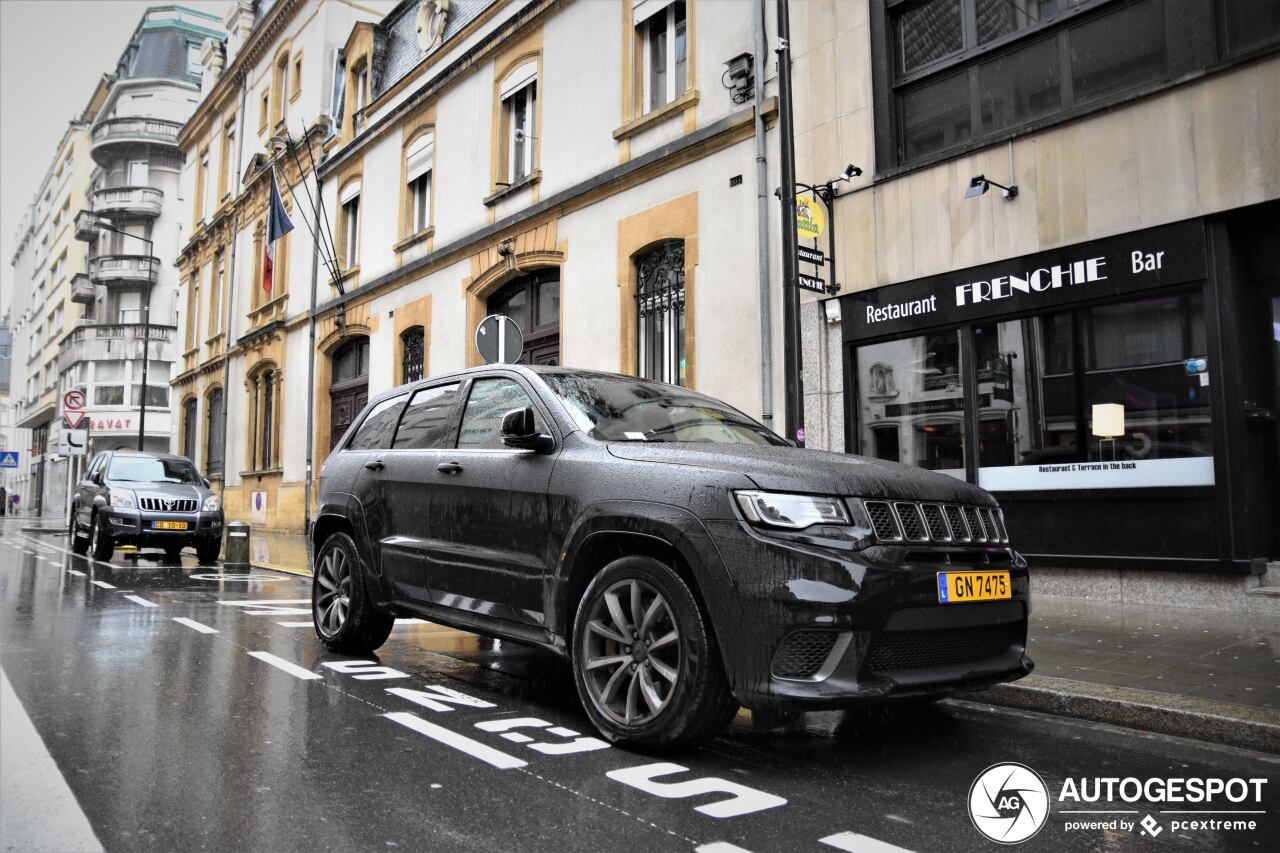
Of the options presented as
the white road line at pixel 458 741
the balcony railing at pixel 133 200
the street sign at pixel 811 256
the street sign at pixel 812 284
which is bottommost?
the white road line at pixel 458 741

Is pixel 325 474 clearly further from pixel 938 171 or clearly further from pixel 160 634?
pixel 938 171

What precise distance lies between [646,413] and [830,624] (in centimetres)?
176

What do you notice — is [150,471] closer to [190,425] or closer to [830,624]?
[830,624]

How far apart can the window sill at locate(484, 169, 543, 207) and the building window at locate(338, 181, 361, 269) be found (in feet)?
A: 20.6

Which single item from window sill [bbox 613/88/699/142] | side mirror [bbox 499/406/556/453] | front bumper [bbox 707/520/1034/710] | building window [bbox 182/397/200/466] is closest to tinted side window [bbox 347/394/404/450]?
side mirror [bbox 499/406/556/453]

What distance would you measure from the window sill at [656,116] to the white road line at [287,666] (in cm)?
940

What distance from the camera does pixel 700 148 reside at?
12.6 m

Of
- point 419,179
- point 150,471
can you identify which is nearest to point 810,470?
point 150,471

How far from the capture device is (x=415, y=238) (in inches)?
755

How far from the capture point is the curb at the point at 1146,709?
419cm

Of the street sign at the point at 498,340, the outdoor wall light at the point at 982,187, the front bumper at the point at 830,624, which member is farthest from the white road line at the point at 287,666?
the outdoor wall light at the point at 982,187

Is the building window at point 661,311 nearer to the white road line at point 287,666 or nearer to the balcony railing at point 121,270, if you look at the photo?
the white road line at point 287,666

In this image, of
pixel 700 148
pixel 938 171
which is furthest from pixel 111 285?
pixel 938 171

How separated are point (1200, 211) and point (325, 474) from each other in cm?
720
